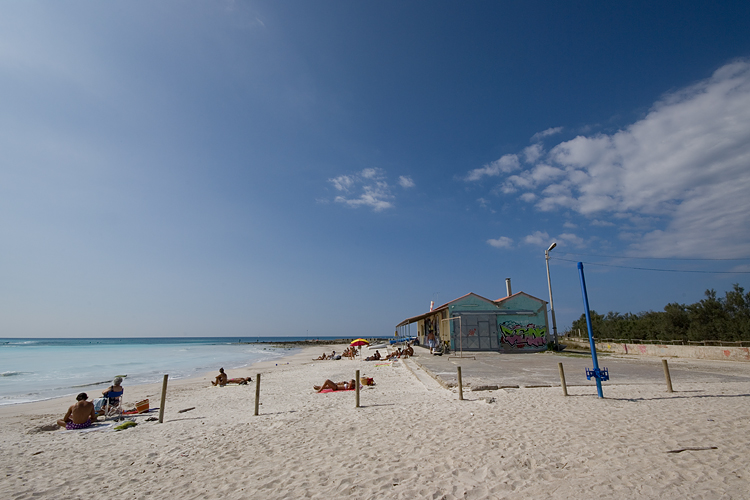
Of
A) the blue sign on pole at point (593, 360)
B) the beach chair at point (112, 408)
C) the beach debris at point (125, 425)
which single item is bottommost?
the beach debris at point (125, 425)

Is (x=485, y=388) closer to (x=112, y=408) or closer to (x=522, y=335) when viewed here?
(x=112, y=408)

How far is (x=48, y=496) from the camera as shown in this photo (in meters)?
5.13

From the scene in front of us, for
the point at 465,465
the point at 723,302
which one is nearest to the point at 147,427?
the point at 465,465

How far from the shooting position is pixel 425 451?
5.98 metres

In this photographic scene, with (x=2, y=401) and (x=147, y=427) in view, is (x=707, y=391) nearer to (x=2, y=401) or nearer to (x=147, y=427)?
(x=147, y=427)

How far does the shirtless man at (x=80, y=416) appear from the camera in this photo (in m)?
9.34

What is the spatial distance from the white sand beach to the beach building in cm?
1550

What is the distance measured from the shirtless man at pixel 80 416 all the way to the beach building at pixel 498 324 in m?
20.0

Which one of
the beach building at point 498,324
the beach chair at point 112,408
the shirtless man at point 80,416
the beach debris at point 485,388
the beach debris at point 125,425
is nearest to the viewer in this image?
the beach debris at point 125,425

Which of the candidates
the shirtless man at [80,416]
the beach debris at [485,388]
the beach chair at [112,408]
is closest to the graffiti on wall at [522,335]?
the beach debris at [485,388]

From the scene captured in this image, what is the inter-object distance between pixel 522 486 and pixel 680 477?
2.09 metres

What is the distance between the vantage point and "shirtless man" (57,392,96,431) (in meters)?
9.34

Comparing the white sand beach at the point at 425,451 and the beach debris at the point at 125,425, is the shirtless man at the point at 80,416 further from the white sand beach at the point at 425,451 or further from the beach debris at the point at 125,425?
the beach debris at the point at 125,425

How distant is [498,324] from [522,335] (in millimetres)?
1997
